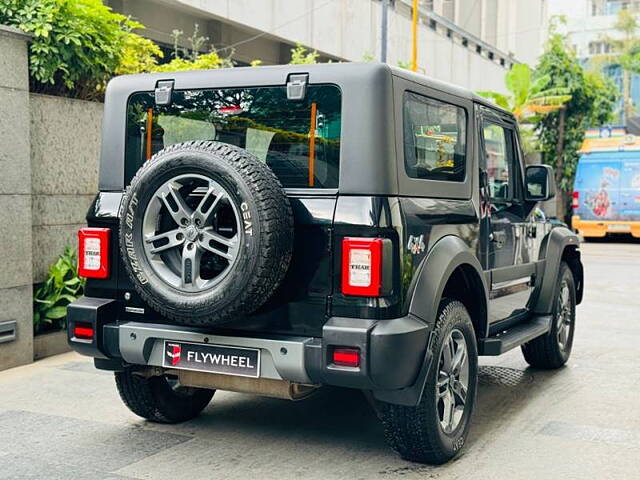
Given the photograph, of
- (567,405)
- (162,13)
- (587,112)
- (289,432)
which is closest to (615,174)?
(587,112)

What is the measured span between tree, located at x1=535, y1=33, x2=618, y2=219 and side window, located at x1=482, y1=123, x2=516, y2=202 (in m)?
22.0

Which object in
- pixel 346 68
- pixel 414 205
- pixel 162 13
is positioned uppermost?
pixel 162 13

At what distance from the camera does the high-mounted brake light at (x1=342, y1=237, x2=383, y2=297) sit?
427 cm

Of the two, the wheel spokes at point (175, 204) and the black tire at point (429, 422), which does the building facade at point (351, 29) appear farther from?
the black tire at point (429, 422)

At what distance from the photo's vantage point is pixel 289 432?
536 cm

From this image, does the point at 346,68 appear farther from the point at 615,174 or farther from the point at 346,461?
the point at 615,174

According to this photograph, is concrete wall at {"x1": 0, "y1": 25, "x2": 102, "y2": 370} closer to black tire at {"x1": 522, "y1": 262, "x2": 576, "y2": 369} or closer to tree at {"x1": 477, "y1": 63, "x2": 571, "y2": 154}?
black tire at {"x1": 522, "y1": 262, "x2": 576, "y2": 369}

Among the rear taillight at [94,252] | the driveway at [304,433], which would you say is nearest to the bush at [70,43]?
the driveway at [304,433]

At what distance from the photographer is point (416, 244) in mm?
4527

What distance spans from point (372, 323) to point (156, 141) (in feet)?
5.60

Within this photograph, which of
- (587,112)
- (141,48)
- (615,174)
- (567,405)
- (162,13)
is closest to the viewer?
(567,405)

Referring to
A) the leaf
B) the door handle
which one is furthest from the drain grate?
the leaf

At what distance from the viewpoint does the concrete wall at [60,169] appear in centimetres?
753

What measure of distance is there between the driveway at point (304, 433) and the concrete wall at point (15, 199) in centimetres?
32
